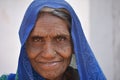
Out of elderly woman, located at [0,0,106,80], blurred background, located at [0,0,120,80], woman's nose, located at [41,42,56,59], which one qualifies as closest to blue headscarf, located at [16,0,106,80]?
elderly woman, located at [0,0,106,80]

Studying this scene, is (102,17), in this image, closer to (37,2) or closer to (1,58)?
(1,58)

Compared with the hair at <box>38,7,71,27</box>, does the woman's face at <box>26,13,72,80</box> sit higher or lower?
lower

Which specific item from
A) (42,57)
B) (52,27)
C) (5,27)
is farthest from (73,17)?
(5,27)

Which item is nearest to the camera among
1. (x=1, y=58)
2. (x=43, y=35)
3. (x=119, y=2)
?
(x=43, y=35)

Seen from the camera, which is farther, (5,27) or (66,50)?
(5,27)

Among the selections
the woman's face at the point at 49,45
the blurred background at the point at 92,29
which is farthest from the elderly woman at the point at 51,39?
the blurred background at the point at 92,29

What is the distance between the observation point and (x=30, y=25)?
2223 mm

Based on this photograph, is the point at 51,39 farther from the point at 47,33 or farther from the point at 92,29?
the point at 92,29

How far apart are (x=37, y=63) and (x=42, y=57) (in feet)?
0.24

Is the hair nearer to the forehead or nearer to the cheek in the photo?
the forehead

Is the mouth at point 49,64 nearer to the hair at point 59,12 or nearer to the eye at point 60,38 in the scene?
the eye at point 60,38

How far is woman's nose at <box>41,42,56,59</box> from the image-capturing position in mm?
2193

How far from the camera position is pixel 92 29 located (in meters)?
4.74

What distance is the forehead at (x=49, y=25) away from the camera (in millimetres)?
2229
